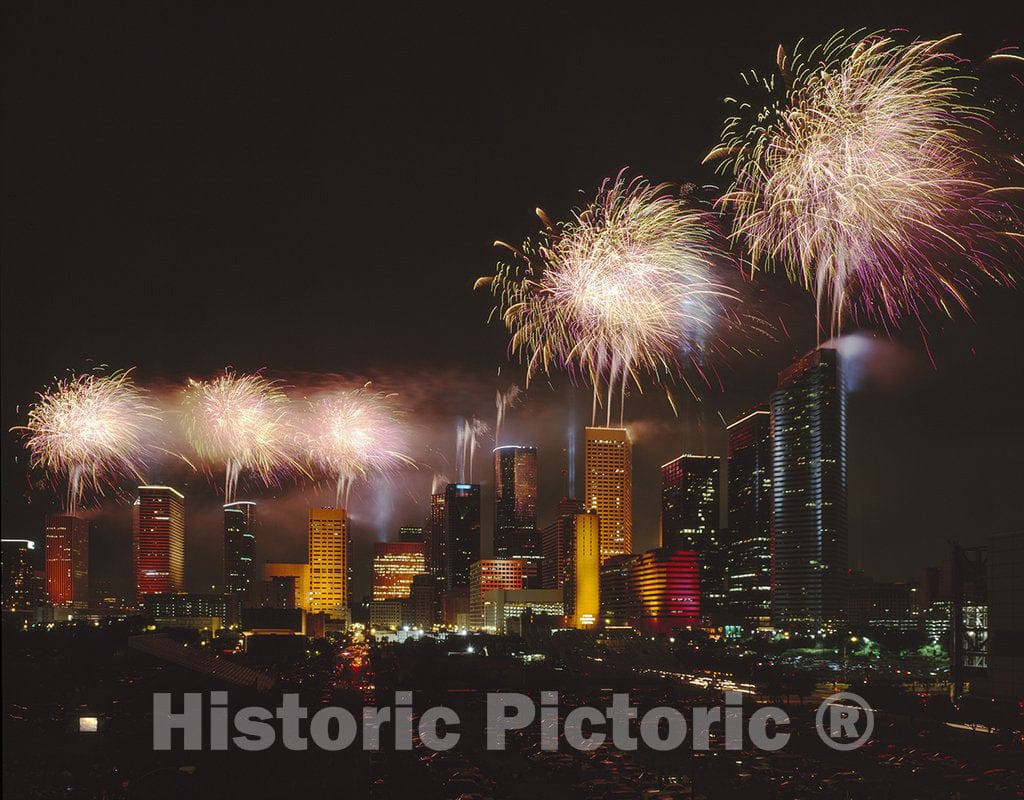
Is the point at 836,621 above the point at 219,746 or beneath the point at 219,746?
beneath

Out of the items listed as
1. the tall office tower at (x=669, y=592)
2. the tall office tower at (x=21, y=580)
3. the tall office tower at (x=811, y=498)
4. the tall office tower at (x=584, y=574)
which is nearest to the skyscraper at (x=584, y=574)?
the tall office tower at (x=584, y=574)

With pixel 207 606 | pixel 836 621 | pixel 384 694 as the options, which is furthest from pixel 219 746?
pixel 207 606

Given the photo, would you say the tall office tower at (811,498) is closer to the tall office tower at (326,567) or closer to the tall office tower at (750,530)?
the tall office tower at (750,530)

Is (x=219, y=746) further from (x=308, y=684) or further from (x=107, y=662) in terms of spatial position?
(x=107, y=662)

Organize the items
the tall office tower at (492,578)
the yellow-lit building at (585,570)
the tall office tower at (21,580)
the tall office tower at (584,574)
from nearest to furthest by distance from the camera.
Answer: the tall office tower at (21,580), the tall office tower at (584,574), the yellow-lit building at (585,570), the tall office tower at (492,578)

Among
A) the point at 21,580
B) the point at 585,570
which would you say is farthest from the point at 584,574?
the point at 21,580

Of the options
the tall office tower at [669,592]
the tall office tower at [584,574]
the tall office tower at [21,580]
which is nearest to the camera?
the tall office tower at [21,580]

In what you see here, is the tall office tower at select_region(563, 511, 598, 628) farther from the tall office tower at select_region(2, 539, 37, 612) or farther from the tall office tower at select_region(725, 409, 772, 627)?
the tall office tower at select_region(2, 539, 37, 612)
